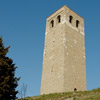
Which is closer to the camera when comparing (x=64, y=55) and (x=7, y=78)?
(x=7, y=78)

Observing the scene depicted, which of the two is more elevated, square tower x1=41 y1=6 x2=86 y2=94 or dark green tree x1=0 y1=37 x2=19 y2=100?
square tower x1=41 y1=6 x2=86 y2=94

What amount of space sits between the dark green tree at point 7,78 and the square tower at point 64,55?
9.32 meters

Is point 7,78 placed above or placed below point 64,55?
below

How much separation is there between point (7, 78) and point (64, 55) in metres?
12.3

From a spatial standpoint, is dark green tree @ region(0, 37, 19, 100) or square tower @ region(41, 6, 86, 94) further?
square tower @ region(41, 6, 86, 94)

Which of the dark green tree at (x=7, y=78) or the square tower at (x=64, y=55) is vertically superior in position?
the square tower at (x=64, y=55)

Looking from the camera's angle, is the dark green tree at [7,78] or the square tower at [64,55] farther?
the square tower at [64,55]

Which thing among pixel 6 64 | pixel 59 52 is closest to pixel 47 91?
pixel 59 52

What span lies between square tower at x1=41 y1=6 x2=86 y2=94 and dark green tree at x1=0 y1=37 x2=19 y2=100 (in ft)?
30.6

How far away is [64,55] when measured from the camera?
2692cm

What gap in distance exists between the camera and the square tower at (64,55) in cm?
2625

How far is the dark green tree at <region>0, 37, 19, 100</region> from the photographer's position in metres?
16.1

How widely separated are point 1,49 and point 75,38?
15176 mm

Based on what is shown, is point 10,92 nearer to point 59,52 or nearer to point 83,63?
point 59,52
